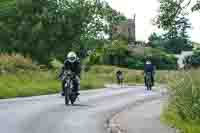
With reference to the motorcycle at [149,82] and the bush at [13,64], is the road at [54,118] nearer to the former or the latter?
the motorcycle at [149,82]

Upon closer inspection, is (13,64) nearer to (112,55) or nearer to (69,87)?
(69,87)

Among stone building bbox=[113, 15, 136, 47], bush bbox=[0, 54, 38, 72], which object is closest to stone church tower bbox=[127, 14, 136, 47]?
stone building bbox=[113, 15, 136, 47]

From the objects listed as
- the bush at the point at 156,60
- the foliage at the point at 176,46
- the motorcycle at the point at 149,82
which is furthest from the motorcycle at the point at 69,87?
the foliage at the point at 176,46

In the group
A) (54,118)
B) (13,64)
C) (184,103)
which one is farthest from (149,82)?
(184,103)

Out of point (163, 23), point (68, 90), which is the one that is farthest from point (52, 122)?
point (68, 90)

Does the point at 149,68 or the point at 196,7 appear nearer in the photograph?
the point at 196,7

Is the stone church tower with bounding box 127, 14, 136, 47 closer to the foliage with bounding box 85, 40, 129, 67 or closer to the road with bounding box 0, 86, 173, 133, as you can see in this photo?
the foliage with bounding box 85, 40, 129, 67

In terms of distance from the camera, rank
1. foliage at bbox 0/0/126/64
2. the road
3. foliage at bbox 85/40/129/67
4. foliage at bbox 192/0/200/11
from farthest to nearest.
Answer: foliage at bbox 85/40/129/67 → foliage at bbox 0/0/126/64 → foliage at bbox 192/0/200/11 → the road

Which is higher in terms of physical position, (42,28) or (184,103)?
(42,28)

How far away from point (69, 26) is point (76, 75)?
4889 cm

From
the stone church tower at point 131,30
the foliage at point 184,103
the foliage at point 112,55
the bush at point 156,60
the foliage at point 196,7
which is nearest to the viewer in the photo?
the foliage at point 184,103

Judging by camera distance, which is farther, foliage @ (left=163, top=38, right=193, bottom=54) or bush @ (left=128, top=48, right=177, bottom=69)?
foliage @ (left=163, top=38, right=193, bottom=54)

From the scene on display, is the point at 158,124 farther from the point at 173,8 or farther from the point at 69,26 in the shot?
the point at 69,26

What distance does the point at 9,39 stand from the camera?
232ft
